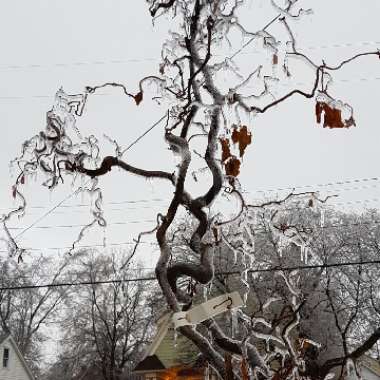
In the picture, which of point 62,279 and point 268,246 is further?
point 62,279

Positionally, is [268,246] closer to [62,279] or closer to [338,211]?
[338,211]

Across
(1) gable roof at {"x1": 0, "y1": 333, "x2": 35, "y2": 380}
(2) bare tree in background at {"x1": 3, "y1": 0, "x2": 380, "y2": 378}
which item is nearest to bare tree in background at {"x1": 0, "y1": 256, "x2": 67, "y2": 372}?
(1) gable roof at {"x1": 0, "y1": 333, "x2": 35, "y2": 380}

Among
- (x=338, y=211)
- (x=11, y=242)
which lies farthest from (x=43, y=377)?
(x=11, y=242)

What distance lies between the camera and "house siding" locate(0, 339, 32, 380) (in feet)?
83.5

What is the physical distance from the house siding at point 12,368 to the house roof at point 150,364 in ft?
24.3

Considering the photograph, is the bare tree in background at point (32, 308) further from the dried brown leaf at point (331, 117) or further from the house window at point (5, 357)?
the dried brown leaf at point (331, 117)

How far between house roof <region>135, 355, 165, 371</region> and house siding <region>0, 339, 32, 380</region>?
24.3ft

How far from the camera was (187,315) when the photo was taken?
1649mm

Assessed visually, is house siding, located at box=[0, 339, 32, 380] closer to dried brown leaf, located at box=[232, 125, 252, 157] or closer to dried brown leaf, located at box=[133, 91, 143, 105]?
dried brown leaf, located at box=[133, 91, 143, 105]

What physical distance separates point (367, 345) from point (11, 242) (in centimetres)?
151

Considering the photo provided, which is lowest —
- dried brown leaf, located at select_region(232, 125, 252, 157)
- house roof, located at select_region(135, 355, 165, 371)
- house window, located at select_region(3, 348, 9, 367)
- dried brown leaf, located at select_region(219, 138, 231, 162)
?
house window, located at select_region(3, 348, 9, 367)

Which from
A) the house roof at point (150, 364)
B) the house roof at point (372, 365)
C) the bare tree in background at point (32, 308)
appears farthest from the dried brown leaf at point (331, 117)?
the bare tree in background at point (32, 308)

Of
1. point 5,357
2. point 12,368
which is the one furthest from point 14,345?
point 12,368

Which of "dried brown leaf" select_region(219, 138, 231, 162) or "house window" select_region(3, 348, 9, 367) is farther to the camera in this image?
"house window" select_region(3, 348, 9, 367)
